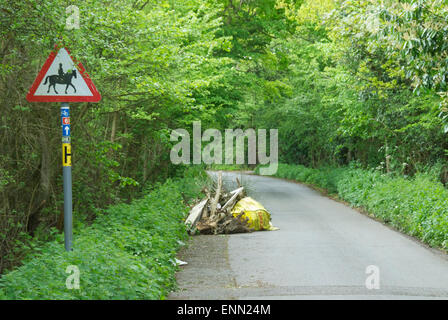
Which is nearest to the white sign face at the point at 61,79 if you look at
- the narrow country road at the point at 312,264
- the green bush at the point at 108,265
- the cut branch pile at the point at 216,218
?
the green bush at the point at 108,265

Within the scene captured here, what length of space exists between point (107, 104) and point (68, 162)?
14.0 feet

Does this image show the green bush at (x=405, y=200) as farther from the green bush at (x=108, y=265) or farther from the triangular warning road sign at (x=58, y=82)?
the triangular warning road sign at (x=58, y=82)

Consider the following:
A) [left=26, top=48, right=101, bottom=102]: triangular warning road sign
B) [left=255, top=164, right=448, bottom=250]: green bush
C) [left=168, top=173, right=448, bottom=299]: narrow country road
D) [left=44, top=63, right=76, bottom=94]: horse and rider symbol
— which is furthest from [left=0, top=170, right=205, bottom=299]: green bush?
[left=255, top=164, right=448, bottom=250]: green bush

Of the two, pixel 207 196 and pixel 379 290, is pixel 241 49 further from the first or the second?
pixel 379 290

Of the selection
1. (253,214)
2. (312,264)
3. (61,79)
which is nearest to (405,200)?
(253,214)

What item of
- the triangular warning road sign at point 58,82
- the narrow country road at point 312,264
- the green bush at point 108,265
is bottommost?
the narrow country road at point 312,264

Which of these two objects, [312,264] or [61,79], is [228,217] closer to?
[312,264]

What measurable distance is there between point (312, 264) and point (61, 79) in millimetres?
5772

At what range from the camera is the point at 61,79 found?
6.66 m

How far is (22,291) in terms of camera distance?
5414 millimetres

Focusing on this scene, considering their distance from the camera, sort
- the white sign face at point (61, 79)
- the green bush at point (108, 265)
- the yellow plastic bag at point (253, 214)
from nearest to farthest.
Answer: the green bush at point (108, 265) → the white sign face at point (61, 79) → the yellow plastic bag at point (253, 214)

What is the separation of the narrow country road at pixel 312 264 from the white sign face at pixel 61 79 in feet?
10.2

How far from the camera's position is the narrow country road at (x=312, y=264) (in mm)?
7871

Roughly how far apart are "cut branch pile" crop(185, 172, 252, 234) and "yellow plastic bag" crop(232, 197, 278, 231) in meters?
0.13
